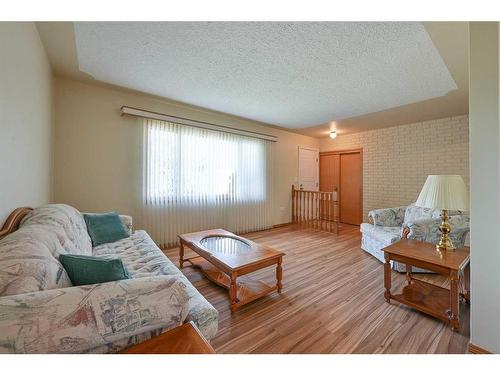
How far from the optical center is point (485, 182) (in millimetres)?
1256

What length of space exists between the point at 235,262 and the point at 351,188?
4.46 metres

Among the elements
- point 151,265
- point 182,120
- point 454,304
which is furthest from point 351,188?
point 151,265

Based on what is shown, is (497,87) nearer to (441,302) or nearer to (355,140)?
(441,302)

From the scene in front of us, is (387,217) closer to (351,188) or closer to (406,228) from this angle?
(406,228)

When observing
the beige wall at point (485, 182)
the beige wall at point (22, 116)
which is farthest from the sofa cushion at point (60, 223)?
the beige wall at point (485, 182)

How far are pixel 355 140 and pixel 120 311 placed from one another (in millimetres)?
5610

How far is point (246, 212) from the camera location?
4.35 metres

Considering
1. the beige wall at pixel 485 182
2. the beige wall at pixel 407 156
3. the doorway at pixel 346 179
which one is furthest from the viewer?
the doorway at pixel 346 179

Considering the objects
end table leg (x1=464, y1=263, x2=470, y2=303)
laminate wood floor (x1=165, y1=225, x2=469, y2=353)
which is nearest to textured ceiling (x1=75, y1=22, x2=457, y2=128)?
end table leg (x1=464, y1=263, x2=470, y2=303)

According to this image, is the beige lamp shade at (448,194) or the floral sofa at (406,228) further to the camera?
the floral sofa at (406,228)

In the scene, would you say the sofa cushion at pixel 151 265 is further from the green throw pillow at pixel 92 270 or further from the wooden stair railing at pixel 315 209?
the wooden stair railing at pixel 315 209

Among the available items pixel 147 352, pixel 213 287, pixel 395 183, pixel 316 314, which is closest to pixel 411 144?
pixel 395 183

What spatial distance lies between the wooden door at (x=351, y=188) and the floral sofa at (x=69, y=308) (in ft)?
16.4

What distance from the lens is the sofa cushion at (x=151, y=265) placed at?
1.10 m
